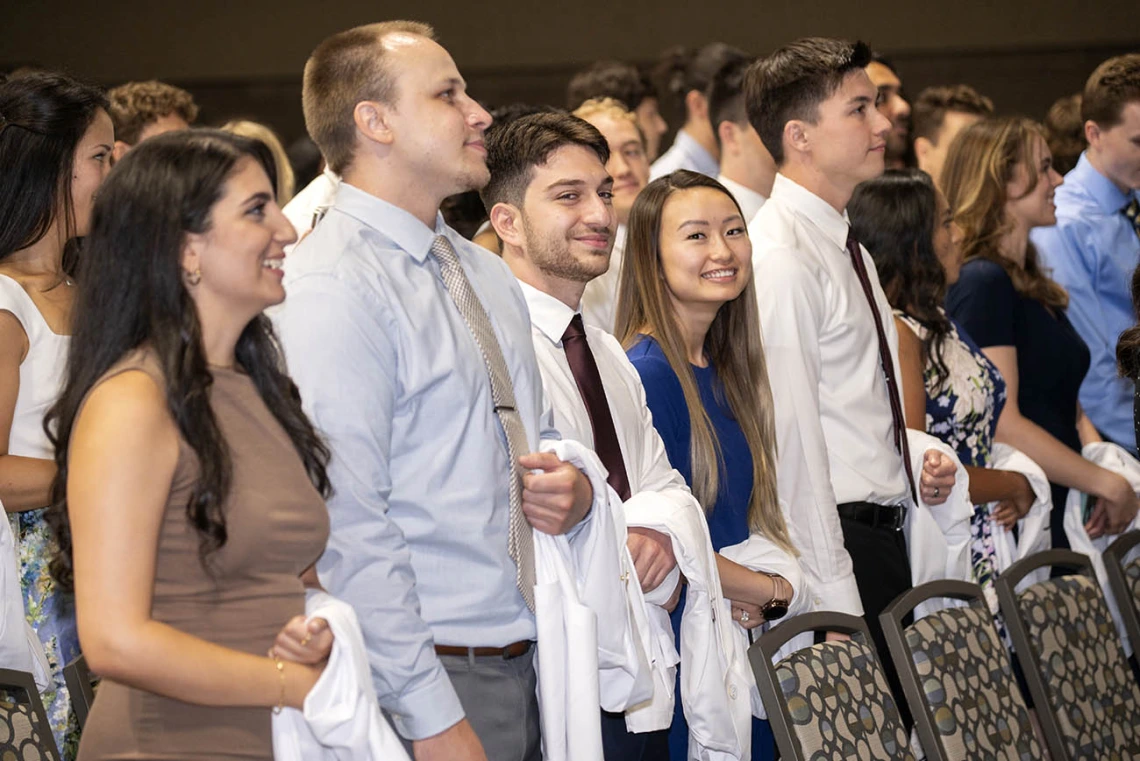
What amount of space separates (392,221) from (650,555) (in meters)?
0.78

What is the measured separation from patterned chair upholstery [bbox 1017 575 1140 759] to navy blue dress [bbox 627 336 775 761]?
2.02ft

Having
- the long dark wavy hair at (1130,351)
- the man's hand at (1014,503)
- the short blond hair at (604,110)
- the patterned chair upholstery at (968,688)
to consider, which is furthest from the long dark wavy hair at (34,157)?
the man's hand at (1014,503)

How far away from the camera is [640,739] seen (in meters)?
2.62

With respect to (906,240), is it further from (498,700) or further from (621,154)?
(498,700)

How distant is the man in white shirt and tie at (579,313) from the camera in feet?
8.49

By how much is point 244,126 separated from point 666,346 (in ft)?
6.32

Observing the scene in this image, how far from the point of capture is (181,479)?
167 cm

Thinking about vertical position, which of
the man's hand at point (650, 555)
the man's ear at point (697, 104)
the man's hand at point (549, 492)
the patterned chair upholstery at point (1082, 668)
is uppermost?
the man's ear at point (697, 104)

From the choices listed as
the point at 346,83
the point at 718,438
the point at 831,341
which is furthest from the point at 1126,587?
the point at 346,83

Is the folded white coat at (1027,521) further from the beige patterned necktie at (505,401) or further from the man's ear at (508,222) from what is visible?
the beige patterned necktie at (505,401)

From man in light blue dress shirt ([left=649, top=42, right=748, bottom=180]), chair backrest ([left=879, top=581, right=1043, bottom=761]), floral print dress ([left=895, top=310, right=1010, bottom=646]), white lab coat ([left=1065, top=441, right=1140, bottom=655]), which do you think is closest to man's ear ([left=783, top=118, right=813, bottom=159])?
floral print dress ([left=895, top=310, right=1010, bottom=646])

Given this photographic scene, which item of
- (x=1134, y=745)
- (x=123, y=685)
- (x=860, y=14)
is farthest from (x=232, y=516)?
(x=860, y=14)

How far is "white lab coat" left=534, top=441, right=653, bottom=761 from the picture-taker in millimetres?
2143

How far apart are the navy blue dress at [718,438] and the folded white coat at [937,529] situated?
572 millimetres
